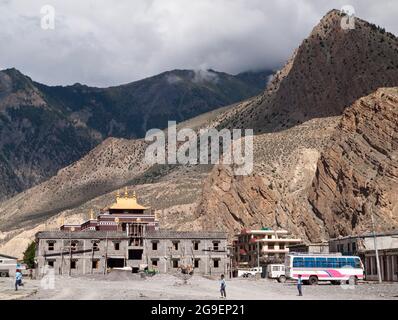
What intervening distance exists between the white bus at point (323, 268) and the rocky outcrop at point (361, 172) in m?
45.0

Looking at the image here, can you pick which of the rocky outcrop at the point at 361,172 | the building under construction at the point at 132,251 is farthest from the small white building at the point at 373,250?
the building under construction at the point at 132,251

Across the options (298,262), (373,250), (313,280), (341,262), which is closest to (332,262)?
(341,262)

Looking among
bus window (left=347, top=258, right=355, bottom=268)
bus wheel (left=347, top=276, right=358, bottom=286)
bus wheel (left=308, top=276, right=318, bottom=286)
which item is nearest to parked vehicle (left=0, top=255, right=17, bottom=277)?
bus wheel (left=308, top=276, right=318, bottom=286)

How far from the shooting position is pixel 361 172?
431ft

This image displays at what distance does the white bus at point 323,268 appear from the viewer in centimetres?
7456

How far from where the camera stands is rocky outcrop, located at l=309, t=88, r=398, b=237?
123750mm

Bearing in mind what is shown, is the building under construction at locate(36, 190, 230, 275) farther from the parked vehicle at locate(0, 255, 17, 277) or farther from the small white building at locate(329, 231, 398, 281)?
the small white building at locate(329, 231, 398, 281)

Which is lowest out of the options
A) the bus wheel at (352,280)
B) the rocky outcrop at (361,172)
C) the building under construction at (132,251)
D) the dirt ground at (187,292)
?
the dirt ground at (187,292)

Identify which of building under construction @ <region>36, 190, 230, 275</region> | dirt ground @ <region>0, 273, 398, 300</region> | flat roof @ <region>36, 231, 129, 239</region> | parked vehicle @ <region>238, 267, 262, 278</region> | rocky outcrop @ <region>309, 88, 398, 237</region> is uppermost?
rocky outcrop @ <region>309, 88, 398, 237</region>

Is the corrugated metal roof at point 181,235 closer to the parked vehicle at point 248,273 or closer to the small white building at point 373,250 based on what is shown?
the parked vehicle at point 248,273

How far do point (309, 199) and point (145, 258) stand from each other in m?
49.4

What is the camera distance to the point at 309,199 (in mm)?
147875

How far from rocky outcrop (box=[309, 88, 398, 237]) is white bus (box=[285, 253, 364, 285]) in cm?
4502
